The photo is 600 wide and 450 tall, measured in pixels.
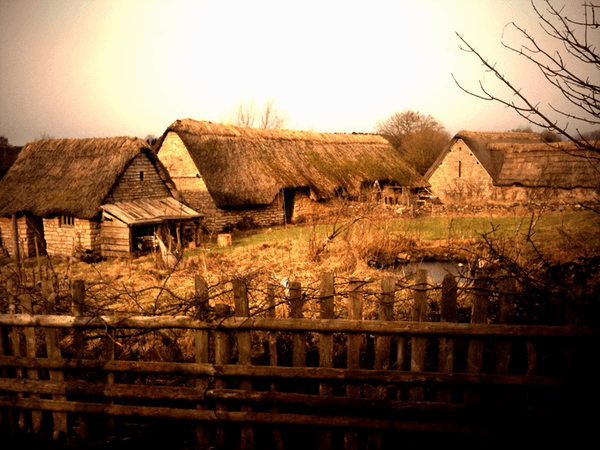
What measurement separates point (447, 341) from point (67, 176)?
1824 centimetres

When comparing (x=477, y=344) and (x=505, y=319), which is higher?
(x=505, y=319)

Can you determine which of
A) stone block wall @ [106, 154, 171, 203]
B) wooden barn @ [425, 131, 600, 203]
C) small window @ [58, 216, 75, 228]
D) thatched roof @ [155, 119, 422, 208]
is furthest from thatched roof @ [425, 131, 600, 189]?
small window @ [58, 216, 75, 228]

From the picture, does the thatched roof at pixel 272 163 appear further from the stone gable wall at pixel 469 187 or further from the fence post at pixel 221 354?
the fence post at pixel 221 354

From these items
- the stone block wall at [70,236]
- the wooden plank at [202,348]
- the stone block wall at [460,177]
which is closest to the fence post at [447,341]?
the wooden plank at [202,348]

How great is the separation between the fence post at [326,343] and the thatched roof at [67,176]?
1516 cm

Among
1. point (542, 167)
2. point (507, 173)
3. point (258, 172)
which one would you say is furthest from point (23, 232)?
point (542, 167)

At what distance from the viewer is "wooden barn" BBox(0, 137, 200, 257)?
16.8 metres

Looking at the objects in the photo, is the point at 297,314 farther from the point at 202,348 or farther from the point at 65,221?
A: the point at 65,221

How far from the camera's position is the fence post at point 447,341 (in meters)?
3.24

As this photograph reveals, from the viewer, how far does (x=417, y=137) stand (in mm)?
42844

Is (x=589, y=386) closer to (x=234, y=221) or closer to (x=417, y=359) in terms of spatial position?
(x=417, y=359)

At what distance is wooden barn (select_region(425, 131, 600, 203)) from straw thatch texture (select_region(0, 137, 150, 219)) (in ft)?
65.7

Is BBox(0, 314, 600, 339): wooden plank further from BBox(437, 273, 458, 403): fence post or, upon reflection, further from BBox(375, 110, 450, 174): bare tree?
BBox(375, 110, 450, 174): bare tree

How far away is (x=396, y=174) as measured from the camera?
96.3ft
